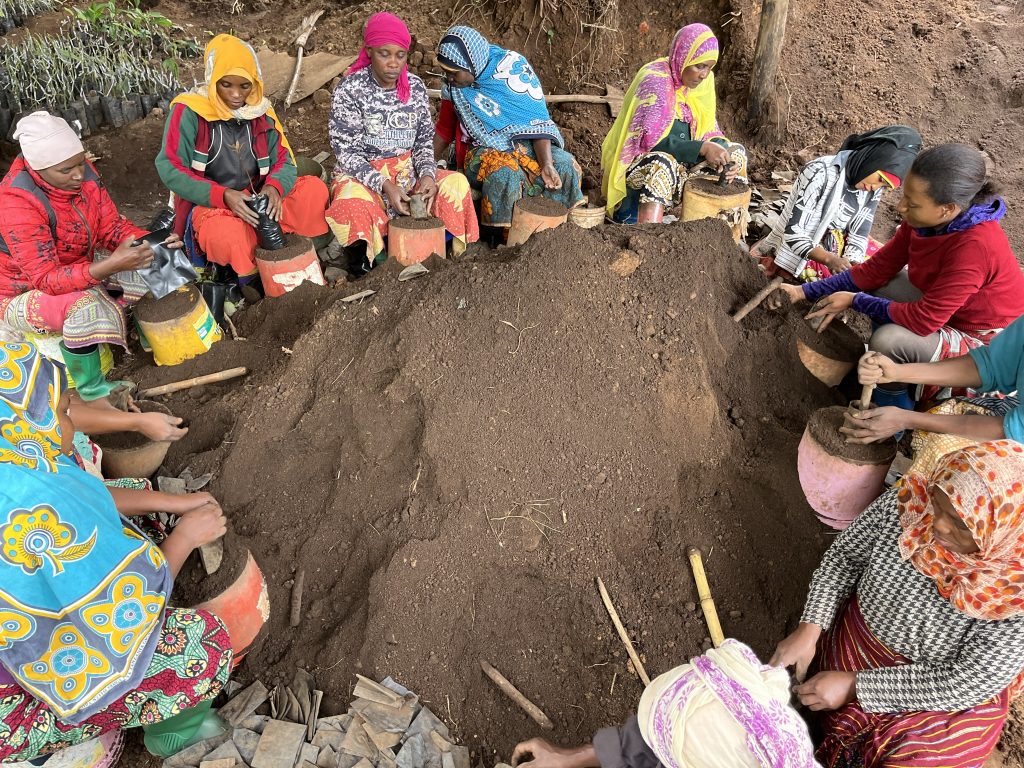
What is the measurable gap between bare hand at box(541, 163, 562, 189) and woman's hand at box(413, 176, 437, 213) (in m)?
0.73

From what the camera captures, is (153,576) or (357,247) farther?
(357,247)

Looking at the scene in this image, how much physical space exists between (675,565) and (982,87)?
6343mm

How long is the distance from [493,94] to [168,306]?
7.68ft

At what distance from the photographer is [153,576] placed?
1658 mm

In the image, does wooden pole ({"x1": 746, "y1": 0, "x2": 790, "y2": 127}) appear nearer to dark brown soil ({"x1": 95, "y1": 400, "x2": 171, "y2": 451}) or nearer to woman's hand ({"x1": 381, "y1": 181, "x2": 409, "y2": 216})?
woman's hand ({"x1": 381, "y1": 181, "x2": 409, "y2": 216})

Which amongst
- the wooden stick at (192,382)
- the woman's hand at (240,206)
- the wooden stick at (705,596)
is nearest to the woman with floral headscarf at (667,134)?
the woman's hand at (240,206)

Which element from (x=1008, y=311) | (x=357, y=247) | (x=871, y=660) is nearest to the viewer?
(x=871, y=660)

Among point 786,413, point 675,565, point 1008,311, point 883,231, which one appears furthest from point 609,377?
point 883,231

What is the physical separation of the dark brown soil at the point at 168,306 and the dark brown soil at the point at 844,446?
2.61m

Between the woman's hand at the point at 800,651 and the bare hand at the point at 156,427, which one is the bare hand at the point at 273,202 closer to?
the bare hand at the point at 156,427

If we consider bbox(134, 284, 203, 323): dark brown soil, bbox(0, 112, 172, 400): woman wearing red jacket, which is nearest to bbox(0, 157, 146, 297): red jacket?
bbox(0, 112, 172, 400): woman wearing red jacket

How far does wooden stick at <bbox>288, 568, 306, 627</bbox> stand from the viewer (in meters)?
2.21

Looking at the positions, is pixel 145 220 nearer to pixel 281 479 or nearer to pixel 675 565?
pixel 281 479

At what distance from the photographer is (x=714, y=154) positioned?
4062mm
